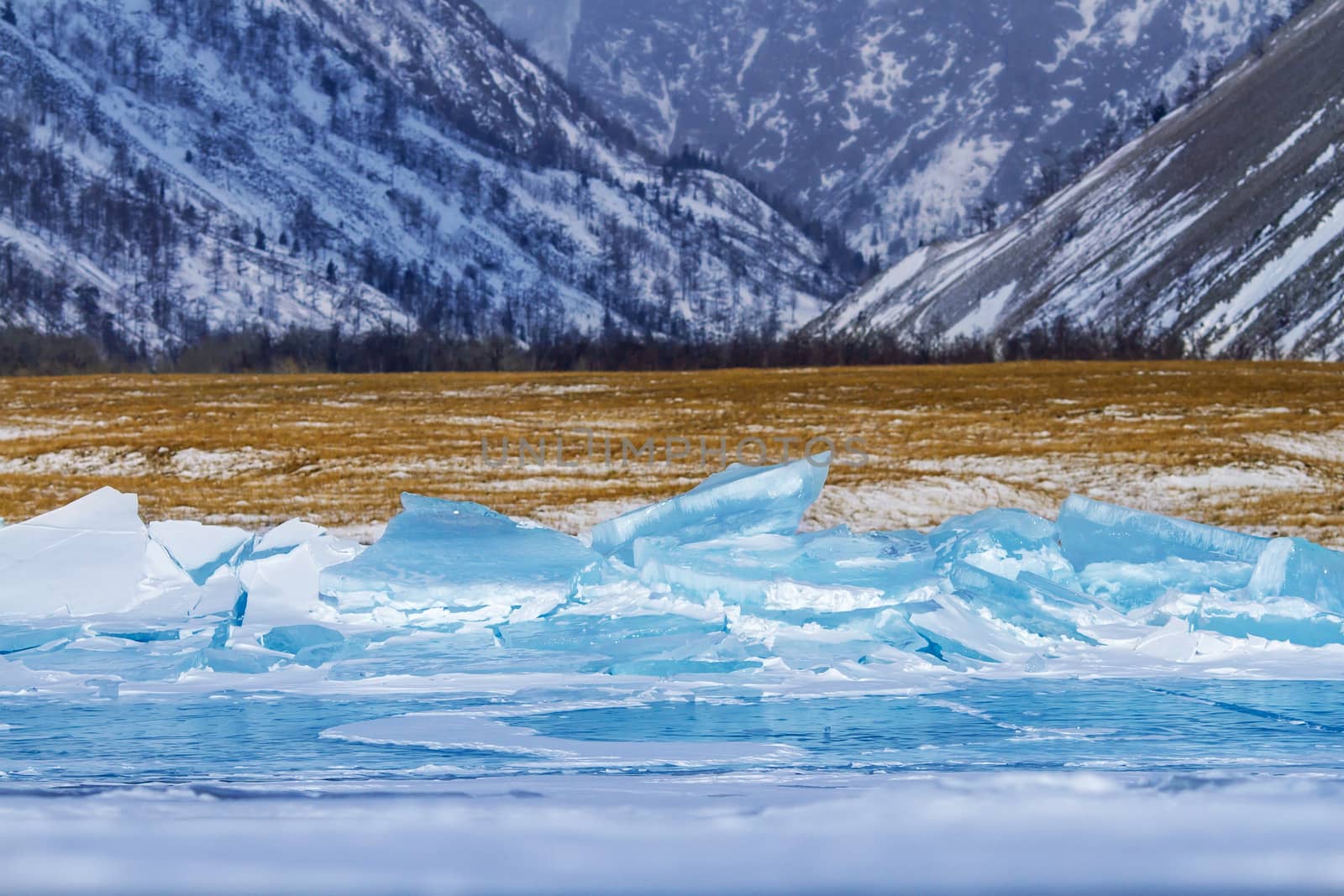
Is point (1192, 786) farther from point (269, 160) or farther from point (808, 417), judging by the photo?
point (269, 160)

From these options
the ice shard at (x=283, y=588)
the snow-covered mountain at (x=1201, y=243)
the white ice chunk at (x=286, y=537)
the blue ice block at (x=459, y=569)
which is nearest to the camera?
the ice shard at (x=283, y=588)

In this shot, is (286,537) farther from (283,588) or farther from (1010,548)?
(1010,548)

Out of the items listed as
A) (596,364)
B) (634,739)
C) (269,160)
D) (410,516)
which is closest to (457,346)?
(596,364)

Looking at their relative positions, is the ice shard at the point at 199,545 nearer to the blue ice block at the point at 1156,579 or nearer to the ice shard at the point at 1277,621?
the blue ice block at the point at 1156,579

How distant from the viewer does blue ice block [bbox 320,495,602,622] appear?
10.0 meters

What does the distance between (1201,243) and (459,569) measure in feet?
245

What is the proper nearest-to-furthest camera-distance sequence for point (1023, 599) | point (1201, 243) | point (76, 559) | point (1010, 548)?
point (1023, 599) → point (76, 559) → point (1010, 548) → point (1201, 243)

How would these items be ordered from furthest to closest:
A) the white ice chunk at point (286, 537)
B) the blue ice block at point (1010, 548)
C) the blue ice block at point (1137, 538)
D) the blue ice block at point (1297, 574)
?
the white ice chunk at point (286, 537) < the blue ice block at point (1137, 538) < the blue ice block at point (1010, 548) < the blue ice block at point (1297, 574)

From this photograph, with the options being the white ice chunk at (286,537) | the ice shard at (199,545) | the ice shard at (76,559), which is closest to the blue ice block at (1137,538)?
the white ice chunk at (286,537)

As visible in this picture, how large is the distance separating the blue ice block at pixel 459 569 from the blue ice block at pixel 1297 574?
4785mm

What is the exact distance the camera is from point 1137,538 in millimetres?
11469

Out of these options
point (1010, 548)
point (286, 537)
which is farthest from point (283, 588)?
point (1010, 548)

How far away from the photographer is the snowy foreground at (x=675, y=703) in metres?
4.70

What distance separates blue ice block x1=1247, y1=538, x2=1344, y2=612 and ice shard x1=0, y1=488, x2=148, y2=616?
27.0 ft
